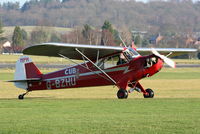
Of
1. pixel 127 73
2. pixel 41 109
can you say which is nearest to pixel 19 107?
pixel 41 109

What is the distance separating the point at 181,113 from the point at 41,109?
4.00m

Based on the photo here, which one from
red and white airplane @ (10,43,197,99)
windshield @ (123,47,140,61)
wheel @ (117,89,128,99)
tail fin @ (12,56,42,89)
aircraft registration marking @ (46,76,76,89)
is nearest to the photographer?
red and white airplane @ (10,43,197,99)

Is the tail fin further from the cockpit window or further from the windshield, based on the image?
the cockpit window

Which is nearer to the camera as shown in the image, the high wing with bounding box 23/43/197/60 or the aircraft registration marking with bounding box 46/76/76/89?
the high wing with bounding box 23/43/197/60

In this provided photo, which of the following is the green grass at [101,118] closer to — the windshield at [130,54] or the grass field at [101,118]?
the grass field at [101,118]

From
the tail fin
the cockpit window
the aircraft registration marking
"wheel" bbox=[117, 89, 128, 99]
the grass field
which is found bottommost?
the grass field

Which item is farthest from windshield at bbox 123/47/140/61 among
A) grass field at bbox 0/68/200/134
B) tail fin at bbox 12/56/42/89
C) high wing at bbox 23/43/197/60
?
tail fin at bbox 12/56/42/89

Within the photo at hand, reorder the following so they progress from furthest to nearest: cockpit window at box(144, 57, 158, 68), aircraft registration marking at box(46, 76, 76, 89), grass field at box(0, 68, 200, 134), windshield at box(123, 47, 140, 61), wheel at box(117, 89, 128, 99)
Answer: aircraft registration marking at box(46, 76, 76, 89), windshield at box(123, 47, 140, 61), wheel at box(117, 89, 128, 99), cockpit window at box(144, 57, 158, 68), grass field at box(0, 68, 200, 134)

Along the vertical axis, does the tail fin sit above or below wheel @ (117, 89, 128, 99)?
above

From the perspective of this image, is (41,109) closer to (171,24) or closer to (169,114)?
(169,114)

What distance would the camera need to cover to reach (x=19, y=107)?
52.0 feet

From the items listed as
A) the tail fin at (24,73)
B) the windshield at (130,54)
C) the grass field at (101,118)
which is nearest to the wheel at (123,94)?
the windshield at (130,54)

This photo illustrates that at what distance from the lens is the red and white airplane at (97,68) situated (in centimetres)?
1877

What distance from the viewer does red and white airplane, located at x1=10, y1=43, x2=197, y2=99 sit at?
18.8 meters
